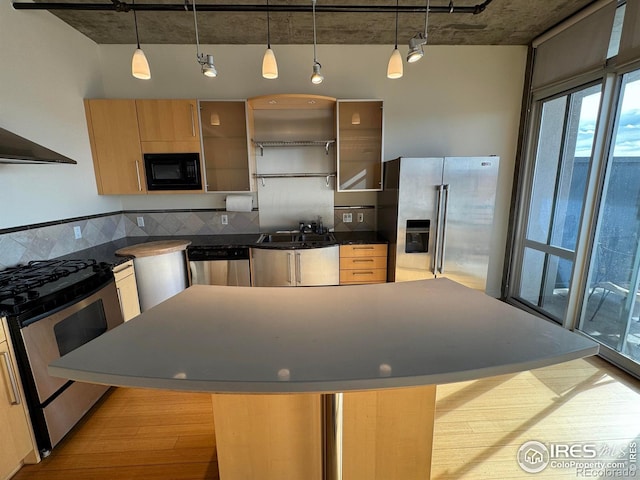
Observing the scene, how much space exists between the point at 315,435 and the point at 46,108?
10.5 feet

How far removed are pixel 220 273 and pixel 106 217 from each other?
1.40m

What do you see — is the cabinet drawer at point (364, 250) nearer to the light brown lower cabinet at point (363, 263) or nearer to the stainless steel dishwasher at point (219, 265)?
the light brown lower cabinet at point (363, 263)

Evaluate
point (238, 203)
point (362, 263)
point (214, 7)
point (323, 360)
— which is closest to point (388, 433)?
point (323, 360)

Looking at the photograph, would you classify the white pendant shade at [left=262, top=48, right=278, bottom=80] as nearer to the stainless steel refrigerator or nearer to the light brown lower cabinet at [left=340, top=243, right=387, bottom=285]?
the stainless steel refrigerator

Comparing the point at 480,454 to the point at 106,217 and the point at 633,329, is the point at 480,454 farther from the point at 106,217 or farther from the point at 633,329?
the point at 106,217

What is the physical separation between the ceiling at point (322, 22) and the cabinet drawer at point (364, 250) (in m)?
2.03

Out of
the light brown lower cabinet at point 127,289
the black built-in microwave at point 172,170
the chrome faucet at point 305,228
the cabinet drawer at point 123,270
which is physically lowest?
the light brown lower cabinet at point 127,289

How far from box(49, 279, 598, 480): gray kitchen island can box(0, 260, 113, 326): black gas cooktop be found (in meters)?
0.91

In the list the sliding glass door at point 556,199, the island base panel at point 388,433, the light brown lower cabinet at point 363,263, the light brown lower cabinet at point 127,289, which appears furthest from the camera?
the light brown lower cabinet at point 363,263

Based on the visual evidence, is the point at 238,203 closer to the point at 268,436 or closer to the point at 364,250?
the point at 364,250

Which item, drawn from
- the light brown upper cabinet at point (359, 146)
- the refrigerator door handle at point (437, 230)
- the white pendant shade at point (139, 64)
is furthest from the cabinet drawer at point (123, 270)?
the refrigerator door handle at point (437, 230)

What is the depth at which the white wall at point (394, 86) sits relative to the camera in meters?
3.12

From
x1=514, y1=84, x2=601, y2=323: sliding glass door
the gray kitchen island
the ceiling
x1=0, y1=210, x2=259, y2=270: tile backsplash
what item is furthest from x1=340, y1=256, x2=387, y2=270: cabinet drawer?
the ceiling

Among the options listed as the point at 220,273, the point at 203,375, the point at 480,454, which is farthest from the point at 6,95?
the point at 480,454
